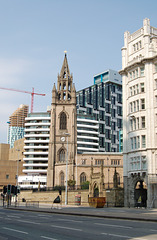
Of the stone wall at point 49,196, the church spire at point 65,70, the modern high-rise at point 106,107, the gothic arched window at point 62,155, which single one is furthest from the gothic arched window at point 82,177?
the modern high-rise at point 106,107

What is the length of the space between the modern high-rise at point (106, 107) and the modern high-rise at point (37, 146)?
30.1m

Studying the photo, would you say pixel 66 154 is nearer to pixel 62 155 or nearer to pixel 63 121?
pixel 62 155

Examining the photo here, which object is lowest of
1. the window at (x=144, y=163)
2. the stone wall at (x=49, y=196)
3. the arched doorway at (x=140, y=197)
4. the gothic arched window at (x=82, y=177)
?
the stone wall at (x=49, y=196)

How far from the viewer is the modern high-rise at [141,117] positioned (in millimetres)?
46094

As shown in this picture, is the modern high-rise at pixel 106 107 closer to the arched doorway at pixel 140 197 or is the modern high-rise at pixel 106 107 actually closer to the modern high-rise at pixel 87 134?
the modern high-rise at pixel 87 134

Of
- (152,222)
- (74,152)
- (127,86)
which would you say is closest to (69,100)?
(74,152)

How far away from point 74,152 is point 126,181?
47370 millimetres

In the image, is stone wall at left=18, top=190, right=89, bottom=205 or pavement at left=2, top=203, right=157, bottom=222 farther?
stone wall at left=18, top=190, right=89, bottom=205

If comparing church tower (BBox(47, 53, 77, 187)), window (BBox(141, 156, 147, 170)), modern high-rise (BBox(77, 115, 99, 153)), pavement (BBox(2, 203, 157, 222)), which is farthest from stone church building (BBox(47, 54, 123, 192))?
pavement (BBox(2, 203, 157, 222))

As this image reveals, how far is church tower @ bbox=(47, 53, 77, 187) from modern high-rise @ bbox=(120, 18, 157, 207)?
140 feet

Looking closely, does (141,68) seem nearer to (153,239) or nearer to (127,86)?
(127,86)

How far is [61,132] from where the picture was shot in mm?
100375

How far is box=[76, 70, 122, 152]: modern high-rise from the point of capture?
15688cm

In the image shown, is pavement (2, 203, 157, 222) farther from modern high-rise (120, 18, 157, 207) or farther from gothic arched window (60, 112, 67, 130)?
gothic arched window (60, 112, 67, 130)
